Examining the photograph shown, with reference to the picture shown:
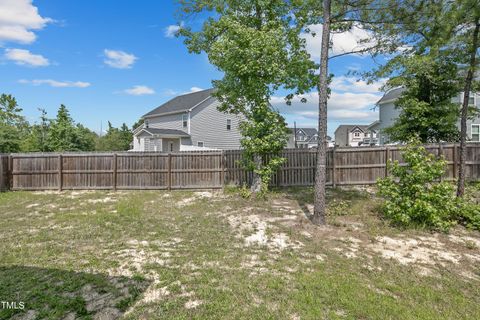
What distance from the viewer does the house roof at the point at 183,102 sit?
73.3 feet

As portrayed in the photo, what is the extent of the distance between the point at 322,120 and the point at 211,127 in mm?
17573

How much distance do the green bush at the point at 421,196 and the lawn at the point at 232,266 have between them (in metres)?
0.39

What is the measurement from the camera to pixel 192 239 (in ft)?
17.5

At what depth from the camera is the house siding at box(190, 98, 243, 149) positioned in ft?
72.2

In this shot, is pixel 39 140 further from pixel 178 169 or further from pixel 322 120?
pixel 322 120

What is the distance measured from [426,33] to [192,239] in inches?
283

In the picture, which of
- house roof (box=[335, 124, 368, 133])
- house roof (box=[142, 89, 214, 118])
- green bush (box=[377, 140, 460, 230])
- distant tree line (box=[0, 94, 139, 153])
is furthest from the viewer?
house roof (box=[335, 124, 368, 133])

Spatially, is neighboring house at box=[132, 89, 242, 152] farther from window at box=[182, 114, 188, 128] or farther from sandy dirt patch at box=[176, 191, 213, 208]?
sandy dirt patch at box=[176, 191, 213, 208]

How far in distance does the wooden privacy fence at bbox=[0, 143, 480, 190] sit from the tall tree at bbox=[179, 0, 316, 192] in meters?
1.48

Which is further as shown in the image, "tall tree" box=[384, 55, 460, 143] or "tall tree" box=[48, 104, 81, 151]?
"tall tree" box=[48, 104, 81, 151]

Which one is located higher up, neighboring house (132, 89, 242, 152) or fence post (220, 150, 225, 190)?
neighboring house (132, 89, 242, 152)

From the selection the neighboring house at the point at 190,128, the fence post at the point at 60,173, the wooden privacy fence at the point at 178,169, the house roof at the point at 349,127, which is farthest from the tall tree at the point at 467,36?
the house roof at the point at 349,127

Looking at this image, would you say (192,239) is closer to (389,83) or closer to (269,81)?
(269,81)

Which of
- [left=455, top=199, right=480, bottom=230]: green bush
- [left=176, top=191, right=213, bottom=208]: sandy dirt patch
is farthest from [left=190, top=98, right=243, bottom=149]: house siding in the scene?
[left=455, top=199, right=480, bottom=230]: green bush
